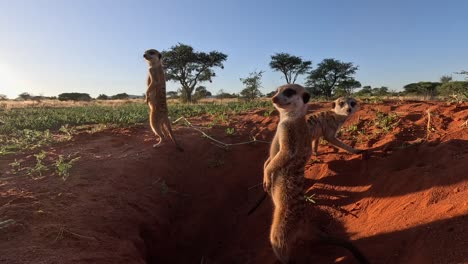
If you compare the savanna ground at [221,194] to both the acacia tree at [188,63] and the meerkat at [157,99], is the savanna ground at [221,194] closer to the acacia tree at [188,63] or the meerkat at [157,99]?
the meerkat at [157,99]

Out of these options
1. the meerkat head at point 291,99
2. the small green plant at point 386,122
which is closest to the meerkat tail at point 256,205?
the meerkat head at point 291,99

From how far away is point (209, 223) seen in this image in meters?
5.22

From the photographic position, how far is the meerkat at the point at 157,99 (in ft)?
22.3

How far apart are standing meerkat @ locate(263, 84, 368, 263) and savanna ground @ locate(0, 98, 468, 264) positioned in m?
0.38

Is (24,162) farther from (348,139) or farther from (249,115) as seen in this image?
(348,139)

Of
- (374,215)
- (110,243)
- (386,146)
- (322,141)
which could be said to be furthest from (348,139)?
(110,243)

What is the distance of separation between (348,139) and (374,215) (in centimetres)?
199

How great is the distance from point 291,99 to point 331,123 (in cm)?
161

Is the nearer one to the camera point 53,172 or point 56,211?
point 56,211

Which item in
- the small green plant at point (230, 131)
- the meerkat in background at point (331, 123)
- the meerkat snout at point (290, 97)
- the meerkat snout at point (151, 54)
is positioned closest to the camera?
the meerkat snout at point (290, 97)

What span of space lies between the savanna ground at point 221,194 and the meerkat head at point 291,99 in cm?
132

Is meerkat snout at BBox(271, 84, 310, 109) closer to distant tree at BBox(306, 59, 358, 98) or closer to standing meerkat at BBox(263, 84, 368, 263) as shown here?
standing meerkat at BBox(263, 84, 368, 263)

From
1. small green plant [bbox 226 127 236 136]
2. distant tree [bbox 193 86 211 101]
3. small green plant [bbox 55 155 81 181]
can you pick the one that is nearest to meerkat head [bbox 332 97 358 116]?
small green plant [bbox 226 127 236 136]

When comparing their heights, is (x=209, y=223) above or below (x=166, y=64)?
below
